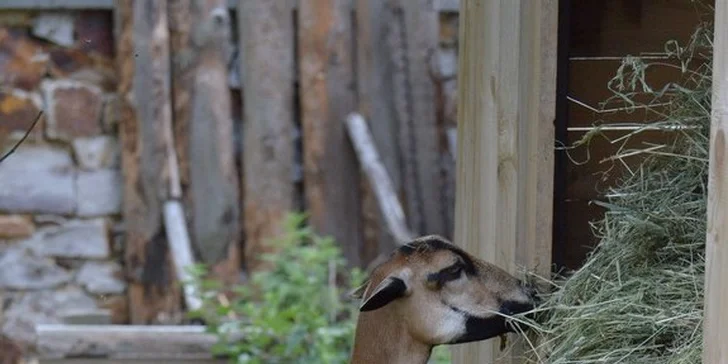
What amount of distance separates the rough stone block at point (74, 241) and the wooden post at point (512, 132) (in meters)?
4.42

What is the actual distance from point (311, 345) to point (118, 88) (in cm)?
194

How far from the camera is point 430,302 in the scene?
4273 mm

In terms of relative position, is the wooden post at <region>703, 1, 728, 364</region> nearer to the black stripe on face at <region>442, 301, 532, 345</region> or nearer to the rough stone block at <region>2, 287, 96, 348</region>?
the black stripe on face at <region>442, 301, 532, 345</region>

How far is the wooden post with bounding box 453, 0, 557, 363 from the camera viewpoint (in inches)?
155

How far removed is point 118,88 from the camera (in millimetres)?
8461

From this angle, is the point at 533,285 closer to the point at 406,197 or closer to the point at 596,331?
the point at 596,331

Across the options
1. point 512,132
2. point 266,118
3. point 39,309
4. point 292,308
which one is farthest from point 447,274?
point 39,309

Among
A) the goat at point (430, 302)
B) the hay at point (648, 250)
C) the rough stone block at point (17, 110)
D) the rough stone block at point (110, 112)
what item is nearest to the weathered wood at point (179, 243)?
the rough stone block at point (110, 112)

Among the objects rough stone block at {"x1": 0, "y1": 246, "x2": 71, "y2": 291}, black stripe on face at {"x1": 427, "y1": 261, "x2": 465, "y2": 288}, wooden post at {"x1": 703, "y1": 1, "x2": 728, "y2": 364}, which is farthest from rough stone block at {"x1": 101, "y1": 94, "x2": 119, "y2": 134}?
wooden post at {"x1": 703, "y1": 1, "x2": 728, "y2": 364}

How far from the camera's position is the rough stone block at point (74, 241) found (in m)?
8.59

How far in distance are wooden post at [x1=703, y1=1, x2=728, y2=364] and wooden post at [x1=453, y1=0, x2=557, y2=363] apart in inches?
43.8

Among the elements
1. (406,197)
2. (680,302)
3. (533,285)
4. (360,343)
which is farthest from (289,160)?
(680,302)

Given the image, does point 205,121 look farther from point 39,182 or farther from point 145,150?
point 39,182

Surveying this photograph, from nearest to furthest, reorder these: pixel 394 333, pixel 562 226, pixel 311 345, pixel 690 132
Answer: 1. pixel 690 132
2. pixel 562 226
3. pixel 394 333
4. pixel 311 345
